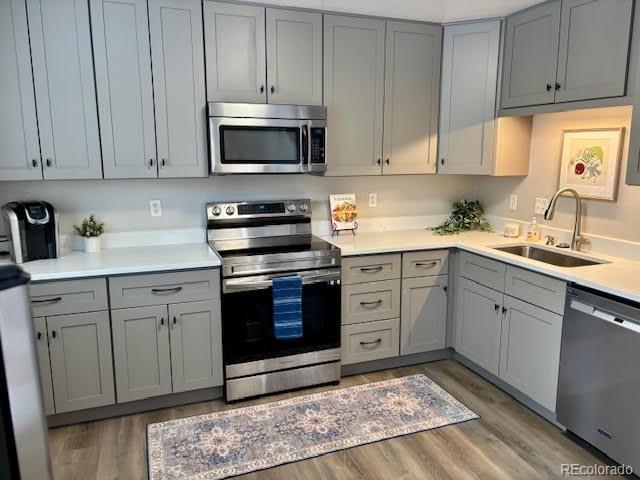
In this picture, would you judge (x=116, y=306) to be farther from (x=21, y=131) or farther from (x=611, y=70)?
(x=611, y=70)

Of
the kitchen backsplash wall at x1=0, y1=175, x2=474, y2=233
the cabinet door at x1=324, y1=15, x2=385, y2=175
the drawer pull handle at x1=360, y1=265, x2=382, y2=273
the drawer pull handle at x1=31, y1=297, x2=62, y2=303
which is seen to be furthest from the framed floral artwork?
Answer: the drawer pull handle at x1=31, y1=297, x2=62, y2=303

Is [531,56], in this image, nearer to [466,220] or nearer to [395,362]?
[466,220]

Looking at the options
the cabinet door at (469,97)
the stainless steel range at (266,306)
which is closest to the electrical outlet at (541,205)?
the cabinet door at (469,97)

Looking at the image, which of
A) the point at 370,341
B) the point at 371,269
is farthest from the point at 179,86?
the point at 370,341

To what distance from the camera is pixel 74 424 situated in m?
2.66

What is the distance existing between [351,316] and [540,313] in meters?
1.13

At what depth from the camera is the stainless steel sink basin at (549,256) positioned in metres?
2.88

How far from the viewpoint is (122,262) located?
265cm

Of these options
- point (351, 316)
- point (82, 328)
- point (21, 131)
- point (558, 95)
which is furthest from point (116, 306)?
point (558, 95)

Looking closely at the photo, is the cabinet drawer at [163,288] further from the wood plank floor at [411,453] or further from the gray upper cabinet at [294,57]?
the gray upper cabinet at [294,57]

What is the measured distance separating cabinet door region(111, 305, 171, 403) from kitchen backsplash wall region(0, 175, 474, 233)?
28.0 inches

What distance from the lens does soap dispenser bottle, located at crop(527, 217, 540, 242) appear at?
3.29 metres

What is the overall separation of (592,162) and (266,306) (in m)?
2.17

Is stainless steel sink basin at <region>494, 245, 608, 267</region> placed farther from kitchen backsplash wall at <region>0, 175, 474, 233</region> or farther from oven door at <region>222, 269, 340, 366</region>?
oven door at <region>222, 269, 340, 366</region>
